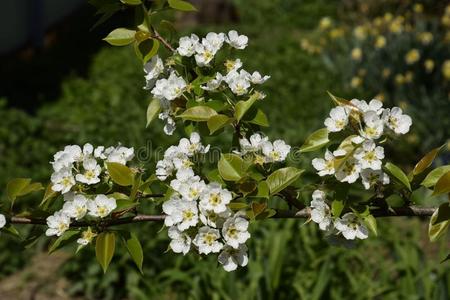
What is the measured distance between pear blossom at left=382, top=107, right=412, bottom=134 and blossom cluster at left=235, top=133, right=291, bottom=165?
22 centimetres

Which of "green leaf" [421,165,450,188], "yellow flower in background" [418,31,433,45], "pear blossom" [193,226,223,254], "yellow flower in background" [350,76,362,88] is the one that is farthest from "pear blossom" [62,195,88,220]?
"yellow flower in background" [418,31,433,45]

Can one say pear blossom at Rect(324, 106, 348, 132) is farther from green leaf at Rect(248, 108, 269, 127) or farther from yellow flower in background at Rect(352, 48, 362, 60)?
yellow flower in background at Rect(352, 48, 362, 60)

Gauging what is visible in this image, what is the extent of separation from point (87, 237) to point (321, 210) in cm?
48

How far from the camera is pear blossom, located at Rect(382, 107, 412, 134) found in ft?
4.80

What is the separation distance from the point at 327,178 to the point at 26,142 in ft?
11.2

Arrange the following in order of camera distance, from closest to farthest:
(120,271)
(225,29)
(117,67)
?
(120,271) → (117,67) → (225,29)

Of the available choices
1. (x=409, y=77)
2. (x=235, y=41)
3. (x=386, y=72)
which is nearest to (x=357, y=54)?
(x=386, y=72)

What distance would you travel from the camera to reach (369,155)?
1.40 metres

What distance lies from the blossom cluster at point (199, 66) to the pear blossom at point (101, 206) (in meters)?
0.29

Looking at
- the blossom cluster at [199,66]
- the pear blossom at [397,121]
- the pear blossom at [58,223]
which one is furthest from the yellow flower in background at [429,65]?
the pear blossom at [58,223]

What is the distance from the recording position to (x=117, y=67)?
735 centimetres

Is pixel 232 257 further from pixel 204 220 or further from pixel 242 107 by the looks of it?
pixel 242 107

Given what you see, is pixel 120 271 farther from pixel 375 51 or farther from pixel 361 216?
pixel 375 51

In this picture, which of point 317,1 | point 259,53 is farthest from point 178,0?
point 317,1
